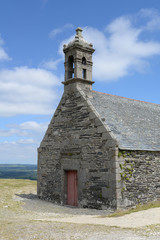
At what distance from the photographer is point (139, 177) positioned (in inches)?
490

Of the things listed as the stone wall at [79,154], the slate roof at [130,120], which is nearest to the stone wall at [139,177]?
the slate roof at [130,120]

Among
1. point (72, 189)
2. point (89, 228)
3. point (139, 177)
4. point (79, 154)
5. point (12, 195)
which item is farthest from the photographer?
point (12, 195)

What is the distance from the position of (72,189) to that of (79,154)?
1987mm

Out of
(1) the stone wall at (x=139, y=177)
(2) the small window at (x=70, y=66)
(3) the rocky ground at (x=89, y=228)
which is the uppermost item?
(2) the small window at (x=70, y=66)

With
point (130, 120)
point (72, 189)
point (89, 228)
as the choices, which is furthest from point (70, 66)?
point (89, 228)

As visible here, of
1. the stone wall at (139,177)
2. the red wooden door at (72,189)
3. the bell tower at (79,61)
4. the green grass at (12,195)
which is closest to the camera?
the stone wall at (139,177)

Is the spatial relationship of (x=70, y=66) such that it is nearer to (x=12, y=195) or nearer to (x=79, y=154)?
(x=79, y=154)

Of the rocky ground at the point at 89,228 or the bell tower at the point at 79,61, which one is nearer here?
the rocky ground at the point at 89,228

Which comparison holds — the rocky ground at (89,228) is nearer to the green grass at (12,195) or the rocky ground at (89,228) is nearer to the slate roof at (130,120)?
the green grass at (12,195)

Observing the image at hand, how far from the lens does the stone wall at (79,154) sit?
12000 mm

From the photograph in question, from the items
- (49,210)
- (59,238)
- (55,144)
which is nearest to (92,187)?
(49,210)

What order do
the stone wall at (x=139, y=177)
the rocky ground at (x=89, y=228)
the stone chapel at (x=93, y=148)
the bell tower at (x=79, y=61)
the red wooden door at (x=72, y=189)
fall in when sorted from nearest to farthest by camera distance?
the rocky ground at (x=89, y=228) → the stone wall at (x=139, y=177) → the stone chapel at (x=93, y=148) → the red wooden door at (x=72, y=189) → the bell tower at (x=79, y=61)

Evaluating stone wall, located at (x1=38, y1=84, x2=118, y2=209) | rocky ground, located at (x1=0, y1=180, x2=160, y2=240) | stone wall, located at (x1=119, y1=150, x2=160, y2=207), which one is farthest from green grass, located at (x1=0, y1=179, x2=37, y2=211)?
stone wall, located at (x1=119, y1=150, x2=160, y2=207)

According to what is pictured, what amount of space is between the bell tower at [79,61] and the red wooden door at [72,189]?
5.06m
